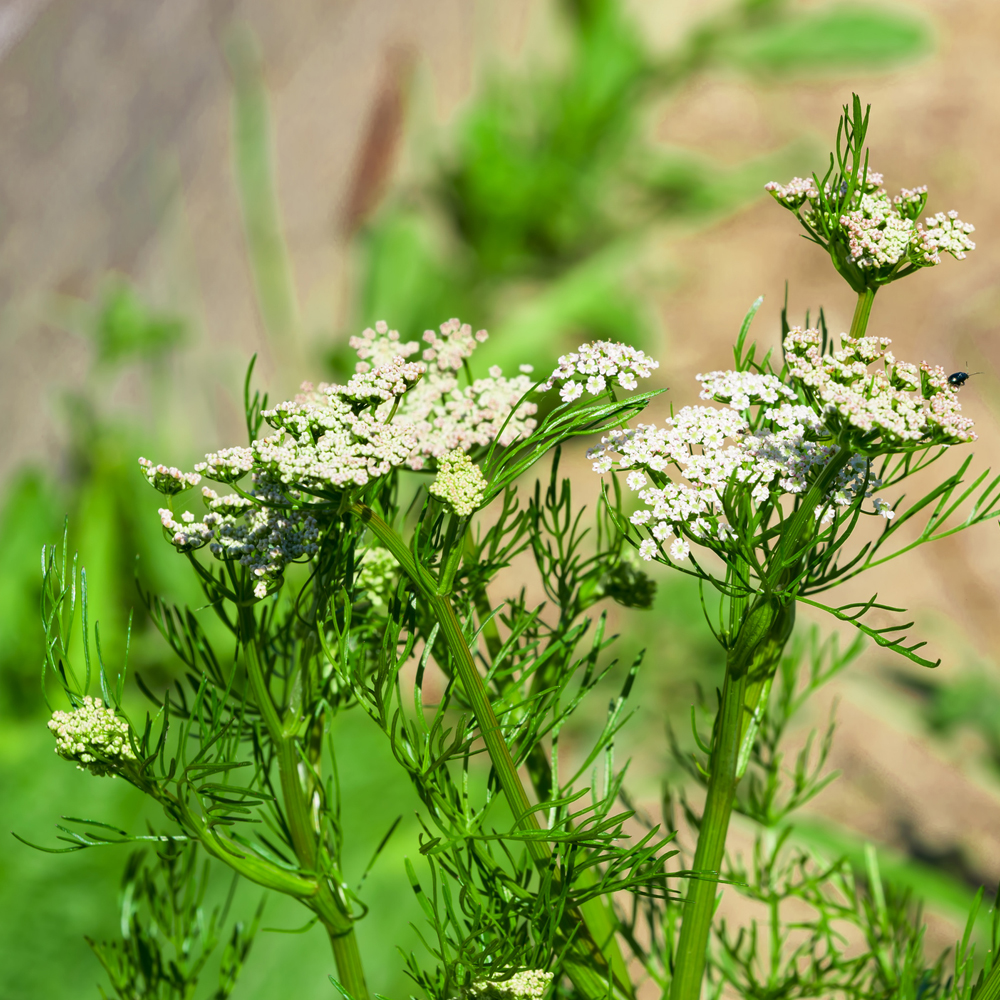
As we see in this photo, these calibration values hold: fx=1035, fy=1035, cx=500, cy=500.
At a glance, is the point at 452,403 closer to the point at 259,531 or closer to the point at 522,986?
the point at 259,531

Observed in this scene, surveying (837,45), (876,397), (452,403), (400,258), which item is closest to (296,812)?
(452,403)

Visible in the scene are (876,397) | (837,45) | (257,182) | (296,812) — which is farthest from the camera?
(837,45)

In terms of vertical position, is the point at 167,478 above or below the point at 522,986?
above

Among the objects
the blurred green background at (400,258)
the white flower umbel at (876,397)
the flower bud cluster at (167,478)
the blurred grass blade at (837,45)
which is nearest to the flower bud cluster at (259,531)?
the flower bud cluster at (167,478)

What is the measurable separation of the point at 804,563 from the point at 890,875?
4.48 ft

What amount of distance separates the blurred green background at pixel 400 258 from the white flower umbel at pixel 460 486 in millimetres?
1011

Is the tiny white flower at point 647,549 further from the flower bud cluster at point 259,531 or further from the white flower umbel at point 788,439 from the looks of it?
the flower bud cluster at point 259,531

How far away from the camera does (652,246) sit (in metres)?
2.81

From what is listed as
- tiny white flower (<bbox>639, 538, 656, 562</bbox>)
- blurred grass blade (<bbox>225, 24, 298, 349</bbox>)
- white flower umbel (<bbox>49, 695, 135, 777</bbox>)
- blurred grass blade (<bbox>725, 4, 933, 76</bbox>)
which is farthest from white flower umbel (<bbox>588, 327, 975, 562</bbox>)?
blurred grass blade (<bbox>725, 4, 933, 76</bbox>)

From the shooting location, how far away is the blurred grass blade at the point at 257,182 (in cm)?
241

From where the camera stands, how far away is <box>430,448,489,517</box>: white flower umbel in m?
0.44

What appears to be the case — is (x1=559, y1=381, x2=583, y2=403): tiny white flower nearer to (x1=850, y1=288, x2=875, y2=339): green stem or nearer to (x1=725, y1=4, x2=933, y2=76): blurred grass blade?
(x1=850, y1=288, x2=875, y2=339): green stem

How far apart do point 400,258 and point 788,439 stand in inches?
84.3

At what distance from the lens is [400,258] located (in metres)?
2.49
